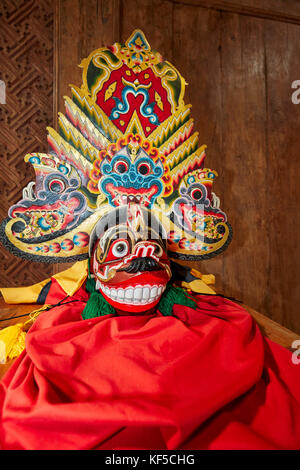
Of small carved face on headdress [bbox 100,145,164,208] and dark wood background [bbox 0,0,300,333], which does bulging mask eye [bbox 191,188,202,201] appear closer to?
small carved face on headdress [bbox 100,145,164,208]

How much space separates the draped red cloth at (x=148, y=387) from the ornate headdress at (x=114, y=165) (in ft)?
0.98

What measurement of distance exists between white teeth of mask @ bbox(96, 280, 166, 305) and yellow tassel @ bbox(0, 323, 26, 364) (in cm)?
28

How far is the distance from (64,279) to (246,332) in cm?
70

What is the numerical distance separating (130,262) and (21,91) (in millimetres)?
1169

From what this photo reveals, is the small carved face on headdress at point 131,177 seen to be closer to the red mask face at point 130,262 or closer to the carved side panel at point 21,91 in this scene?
the red mask face at point 130,262

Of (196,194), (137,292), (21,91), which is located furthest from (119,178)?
(21,91)

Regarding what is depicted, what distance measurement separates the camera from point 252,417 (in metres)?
0.54

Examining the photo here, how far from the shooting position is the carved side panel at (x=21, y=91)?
134cm

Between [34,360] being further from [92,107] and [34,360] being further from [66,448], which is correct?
[92,107]

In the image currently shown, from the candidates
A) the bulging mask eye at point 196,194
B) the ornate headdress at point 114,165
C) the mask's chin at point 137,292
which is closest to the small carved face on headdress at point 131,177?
the ornate headdress at point 114,165

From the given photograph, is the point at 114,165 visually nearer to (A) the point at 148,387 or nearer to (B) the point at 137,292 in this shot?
(B) the point at 137,292

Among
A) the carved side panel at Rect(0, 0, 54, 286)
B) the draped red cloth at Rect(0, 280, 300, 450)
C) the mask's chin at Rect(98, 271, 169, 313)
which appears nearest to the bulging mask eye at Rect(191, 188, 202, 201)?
the mask's chin at Rect(98, 271, 169, 313)

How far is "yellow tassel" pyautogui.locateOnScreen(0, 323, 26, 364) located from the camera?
74 centimetres

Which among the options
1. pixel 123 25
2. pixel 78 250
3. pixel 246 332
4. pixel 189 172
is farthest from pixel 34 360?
pixel 123 25
